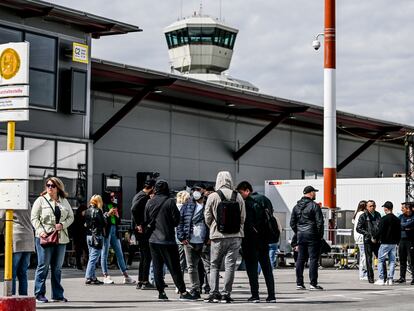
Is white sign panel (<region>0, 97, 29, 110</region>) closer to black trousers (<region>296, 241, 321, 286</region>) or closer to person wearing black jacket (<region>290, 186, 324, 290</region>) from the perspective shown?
person wearing black jacket (<region>290, 186, 324, 290</region>)

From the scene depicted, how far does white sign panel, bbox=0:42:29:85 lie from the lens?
1145cm

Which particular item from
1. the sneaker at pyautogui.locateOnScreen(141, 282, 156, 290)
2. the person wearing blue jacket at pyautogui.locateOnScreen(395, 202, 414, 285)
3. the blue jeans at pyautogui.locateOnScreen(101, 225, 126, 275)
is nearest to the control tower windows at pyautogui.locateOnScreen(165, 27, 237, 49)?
the person wearing blue jacket at pyautogui.locateOnScreen(395, 202, 414, 285)

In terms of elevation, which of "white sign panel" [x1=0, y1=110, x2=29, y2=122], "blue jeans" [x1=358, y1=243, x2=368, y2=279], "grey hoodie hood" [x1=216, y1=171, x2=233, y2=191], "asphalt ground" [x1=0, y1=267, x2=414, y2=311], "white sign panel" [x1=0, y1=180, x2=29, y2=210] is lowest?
"asphalt ground" [x1=0, y1=267, x2=414, y2=311]

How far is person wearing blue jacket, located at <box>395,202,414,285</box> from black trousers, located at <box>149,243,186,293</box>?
266 inches

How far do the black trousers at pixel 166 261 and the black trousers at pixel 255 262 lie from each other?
3.49ft

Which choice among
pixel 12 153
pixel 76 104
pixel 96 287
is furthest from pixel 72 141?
pixel 12 153

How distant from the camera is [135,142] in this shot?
34.6 meters

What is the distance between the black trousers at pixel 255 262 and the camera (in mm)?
14898

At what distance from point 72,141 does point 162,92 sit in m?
7.68

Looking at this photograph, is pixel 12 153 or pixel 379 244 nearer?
pixel 12 153

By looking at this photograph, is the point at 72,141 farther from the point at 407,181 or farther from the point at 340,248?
the point at 407,181

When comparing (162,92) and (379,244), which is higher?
(162,92)

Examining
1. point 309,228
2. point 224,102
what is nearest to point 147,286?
point 309,228

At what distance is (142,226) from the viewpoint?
16.1m
